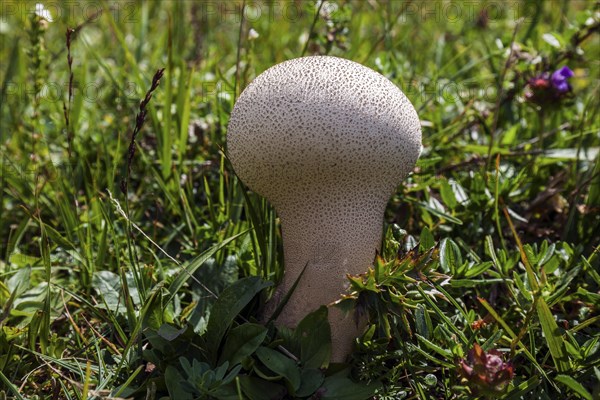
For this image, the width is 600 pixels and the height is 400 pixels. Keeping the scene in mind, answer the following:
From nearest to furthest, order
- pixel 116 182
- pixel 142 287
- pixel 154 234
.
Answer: pixel 142 287 → pixel 154 234 → pixel 116 182

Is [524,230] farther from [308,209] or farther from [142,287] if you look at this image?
[142,287]

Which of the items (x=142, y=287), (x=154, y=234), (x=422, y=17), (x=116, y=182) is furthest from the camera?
(x=422, y=17)

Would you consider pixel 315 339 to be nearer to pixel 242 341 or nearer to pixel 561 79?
pixel 242 341

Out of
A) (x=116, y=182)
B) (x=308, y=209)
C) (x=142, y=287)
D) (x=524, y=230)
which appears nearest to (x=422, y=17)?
(x=524, y=230)

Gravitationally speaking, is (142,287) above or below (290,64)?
below

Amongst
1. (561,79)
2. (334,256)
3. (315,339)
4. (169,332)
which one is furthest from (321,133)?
(561,79)

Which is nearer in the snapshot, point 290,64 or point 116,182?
point 290,64
